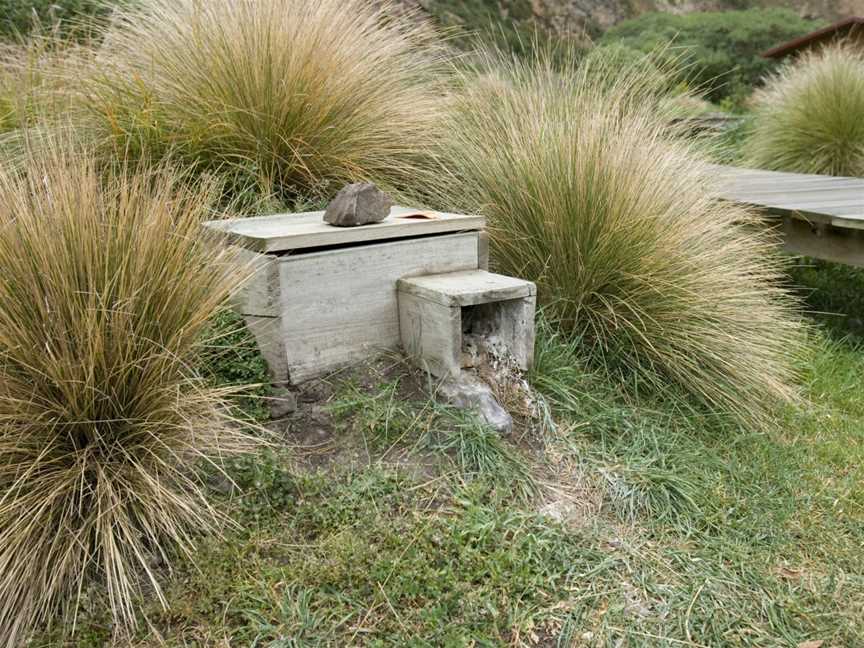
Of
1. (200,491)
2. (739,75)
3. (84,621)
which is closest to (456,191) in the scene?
(200,491)

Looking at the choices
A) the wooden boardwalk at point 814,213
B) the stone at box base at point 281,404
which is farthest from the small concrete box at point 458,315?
the wooden boardwalk at point 814,213

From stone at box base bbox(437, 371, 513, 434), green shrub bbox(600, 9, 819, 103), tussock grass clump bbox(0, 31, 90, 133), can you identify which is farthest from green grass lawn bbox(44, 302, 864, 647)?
green shrub bbox(600, 9, 819, 103)

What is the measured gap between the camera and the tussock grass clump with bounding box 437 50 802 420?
3.25 meters

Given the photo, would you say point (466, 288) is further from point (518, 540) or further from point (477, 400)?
point (518, 540)

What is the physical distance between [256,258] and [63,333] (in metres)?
0.71

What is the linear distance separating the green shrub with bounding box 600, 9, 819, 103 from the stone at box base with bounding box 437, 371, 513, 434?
12416 mm

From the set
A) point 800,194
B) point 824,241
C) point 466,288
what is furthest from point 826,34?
point 466,288

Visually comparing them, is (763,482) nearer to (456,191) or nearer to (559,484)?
(559,484)

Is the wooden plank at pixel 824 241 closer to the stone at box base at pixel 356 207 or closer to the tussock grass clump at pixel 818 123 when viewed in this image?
the tussock grass clump at pixel 818 123

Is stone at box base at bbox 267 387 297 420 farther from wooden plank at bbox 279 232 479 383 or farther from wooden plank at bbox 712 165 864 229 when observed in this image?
wooden plank at bbox 712 165 864 229

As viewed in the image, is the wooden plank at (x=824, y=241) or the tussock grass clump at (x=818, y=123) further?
the tussock grass clump at (x=818, y=123)

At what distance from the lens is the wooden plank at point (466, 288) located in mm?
2660

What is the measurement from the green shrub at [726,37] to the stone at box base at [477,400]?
12.4 m

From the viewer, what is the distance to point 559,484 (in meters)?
2.63
